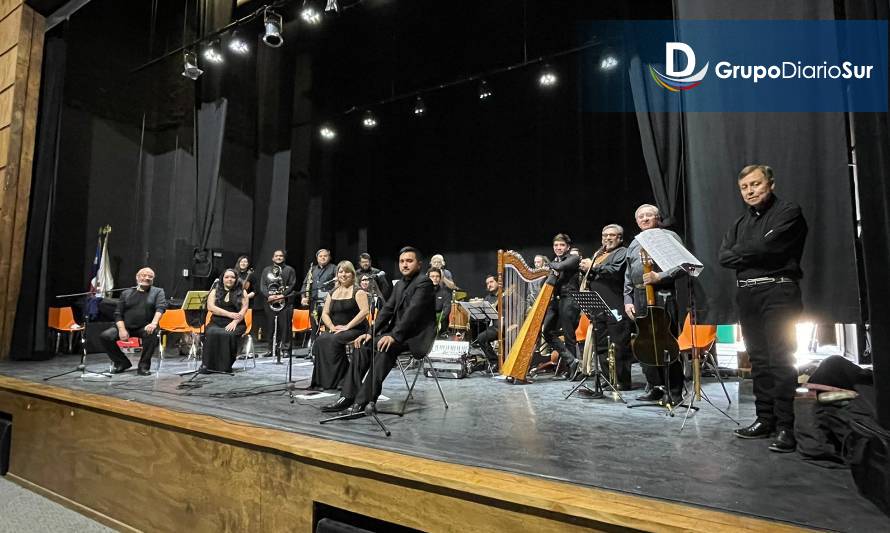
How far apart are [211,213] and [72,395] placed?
5.46 metres

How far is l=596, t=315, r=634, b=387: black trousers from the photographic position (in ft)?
13.2

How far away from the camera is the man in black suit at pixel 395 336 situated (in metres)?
3.21

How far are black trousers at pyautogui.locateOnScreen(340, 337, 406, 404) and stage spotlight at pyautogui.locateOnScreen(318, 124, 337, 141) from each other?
7141 millimetres

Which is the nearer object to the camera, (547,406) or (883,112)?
(883,112)

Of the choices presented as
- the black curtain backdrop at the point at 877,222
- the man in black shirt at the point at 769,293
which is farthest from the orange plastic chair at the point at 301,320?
the black curtain backdrop at the point at 877,222

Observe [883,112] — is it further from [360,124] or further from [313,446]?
[360,124]

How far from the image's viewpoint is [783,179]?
9.34 feet

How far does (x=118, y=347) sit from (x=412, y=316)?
3.93 metres

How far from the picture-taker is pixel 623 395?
4.00 meters

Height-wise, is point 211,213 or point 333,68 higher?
point 333,68

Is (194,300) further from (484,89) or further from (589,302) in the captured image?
(484,89)

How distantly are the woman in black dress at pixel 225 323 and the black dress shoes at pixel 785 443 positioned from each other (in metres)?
4.85

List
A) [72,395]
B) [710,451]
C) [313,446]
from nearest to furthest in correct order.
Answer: [313,446]
[710,451]
[72,395]

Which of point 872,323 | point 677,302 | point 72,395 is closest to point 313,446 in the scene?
point 72,395
